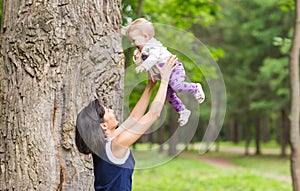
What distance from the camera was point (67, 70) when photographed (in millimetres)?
3547

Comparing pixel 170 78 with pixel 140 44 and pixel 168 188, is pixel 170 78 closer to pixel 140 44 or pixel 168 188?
pixel 140 44

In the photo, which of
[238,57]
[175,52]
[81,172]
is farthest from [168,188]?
[238,57]

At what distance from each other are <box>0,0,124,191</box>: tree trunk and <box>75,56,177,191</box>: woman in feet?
1.77

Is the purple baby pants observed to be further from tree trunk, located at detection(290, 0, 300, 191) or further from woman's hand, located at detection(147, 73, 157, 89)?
tree trunk, located at detection(290, 0, 300, 191)

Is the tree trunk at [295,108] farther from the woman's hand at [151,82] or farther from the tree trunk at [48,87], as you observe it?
the woman's hand at [151,82]

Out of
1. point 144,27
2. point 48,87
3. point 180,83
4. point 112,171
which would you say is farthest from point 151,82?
point 48,87

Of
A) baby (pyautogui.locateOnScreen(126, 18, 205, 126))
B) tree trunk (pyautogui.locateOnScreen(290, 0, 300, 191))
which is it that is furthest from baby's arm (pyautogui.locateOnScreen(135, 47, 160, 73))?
tree trunk (pyautogui.locateOnScreen(290, 0, 300, 191))

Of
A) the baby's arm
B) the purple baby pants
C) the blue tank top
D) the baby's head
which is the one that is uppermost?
the baby's head

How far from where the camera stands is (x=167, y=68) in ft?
8.27

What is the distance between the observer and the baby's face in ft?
8.43

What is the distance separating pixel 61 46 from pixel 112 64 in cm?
37

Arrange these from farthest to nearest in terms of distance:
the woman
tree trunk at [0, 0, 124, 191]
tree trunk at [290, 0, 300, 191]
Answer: tree trunk at [290, 0, 300, 191], tree trunk at [0, 0, 124, 191], the woman

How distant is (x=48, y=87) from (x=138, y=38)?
1.13 m

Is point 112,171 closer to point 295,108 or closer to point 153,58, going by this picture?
point 153,58
